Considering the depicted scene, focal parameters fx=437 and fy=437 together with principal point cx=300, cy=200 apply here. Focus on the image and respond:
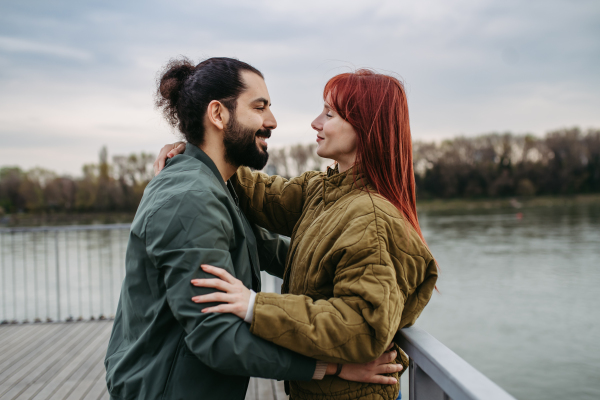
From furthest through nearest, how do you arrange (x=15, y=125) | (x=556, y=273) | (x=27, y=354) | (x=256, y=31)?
1. (x=15, y=125)
2. (x=256, y=31)
3. (x=556, y=273)
4. (x=27, y=354)

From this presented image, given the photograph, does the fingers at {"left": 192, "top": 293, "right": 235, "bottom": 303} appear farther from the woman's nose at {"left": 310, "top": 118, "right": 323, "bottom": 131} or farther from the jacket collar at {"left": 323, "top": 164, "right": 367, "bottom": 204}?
the woman's nose at {"left": 310, "top": 118, "right": 323, "bottom": 131}

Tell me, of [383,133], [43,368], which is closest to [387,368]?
[383,133]

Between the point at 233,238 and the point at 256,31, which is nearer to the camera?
the point at 233,238

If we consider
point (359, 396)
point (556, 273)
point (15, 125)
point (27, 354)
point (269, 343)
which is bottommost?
point (556, 273)

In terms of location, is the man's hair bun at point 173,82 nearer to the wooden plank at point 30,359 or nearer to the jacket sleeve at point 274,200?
the jacket sleeve at point 274,200

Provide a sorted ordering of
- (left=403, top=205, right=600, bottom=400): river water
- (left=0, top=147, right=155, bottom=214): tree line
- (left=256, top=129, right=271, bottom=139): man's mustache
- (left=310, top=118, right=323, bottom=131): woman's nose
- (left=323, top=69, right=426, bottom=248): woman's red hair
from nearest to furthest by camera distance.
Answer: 1. (left=323, top=69, right=426, bottom=248): woman's red hair
2. (left=310, top=118, right=323, bottom=131): woman's nose
3. (left=256, top=129, right=271, bottom=139): man's mustache
4. (left=403, top=205, right=600, bottom=400): river water
5. (left=0, top=147, right=155, bottom=214): tree line

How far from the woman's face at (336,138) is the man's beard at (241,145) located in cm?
32

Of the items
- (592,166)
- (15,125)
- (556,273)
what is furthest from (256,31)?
(592,166)

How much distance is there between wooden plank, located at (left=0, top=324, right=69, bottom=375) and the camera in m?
3.79

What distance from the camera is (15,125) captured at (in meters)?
41.1

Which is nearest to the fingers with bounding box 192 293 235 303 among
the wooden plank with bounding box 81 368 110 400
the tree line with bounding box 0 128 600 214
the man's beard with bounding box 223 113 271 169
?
the man's beard with bounding box 223 113 271 169

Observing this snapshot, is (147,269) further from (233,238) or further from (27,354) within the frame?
(27,354)

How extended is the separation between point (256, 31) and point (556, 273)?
20899mm

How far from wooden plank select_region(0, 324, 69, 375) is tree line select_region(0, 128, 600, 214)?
4233 centimetres
